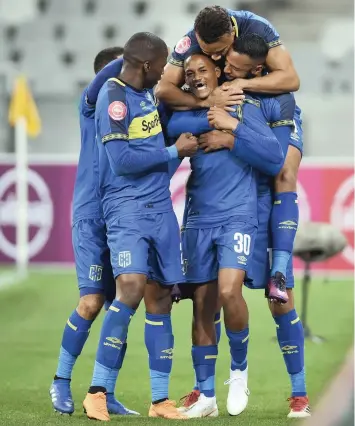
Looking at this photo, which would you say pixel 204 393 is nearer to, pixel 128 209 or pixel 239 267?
pixel 239 267

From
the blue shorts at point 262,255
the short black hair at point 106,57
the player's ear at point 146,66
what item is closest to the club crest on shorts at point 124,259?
the blue shorts at point 262,255

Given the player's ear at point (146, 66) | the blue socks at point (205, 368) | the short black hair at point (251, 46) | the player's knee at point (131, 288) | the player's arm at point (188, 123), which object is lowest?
the blue socks at point (205, 368)

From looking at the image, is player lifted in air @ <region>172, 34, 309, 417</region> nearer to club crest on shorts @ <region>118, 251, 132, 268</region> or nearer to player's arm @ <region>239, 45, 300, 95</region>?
player's arm @ <region>239, 45, 300, 95</region>

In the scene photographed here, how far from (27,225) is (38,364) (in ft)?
19.4

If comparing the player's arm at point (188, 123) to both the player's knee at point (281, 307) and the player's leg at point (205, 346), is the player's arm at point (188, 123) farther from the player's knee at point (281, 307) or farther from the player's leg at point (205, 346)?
the player's knee at point (281, 307)

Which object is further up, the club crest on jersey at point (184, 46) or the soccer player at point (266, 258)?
the club crest on jersey at point (184, 46)

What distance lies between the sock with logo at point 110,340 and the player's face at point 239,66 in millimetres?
1293

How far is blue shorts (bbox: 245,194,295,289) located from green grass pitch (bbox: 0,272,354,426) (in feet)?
2.24

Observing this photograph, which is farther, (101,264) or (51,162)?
(51,162)

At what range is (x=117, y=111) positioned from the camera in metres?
4.95

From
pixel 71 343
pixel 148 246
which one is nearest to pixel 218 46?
pixel 148 246

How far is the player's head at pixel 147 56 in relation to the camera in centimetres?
502

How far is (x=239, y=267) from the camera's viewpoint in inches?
198

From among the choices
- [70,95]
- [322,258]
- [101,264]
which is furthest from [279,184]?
[70,95]
